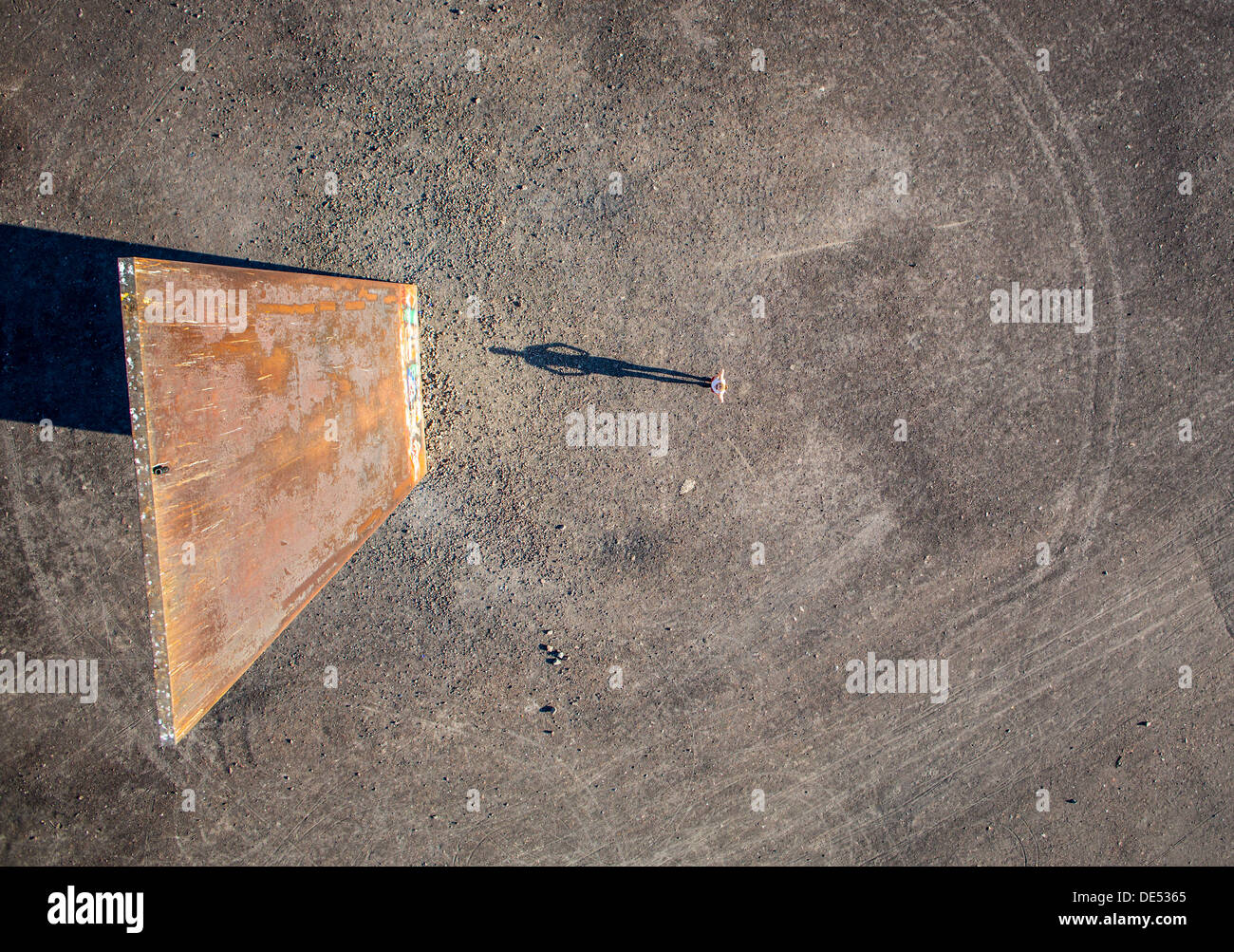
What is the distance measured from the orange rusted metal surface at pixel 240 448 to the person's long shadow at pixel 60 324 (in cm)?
182

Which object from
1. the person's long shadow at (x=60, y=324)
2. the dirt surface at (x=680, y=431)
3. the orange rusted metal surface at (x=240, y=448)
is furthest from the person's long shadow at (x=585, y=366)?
the person's long shadow at (x=60, y=324)

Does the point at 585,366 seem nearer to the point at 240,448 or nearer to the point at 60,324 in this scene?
the point at 240,448

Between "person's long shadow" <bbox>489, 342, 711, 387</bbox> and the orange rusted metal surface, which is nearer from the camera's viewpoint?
the orange rusted metal surface

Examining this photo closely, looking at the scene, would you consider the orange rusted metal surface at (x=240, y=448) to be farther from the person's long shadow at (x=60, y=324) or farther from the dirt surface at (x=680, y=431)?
the person's long shadow at (x=60, y=324)

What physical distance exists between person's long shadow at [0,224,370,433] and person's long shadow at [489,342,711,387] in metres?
2.11

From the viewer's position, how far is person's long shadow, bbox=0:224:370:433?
5.46 metres

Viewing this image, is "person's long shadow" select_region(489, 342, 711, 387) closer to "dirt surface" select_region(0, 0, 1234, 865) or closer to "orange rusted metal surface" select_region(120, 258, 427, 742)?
"dirt surface" select_region(0, 0, 1234, 865)

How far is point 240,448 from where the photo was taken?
3.55 meters

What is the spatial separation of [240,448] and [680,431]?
333 cm

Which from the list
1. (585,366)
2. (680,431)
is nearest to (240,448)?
(585,366)

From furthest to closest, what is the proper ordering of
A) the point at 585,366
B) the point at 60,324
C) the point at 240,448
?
the point at 585,366 → the point at 60,324 → the point at 240,448

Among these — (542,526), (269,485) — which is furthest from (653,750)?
(269,485)

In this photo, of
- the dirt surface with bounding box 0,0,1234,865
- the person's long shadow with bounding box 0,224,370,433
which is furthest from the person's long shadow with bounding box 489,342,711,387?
the person's long shadow with bounding box 0,224,370,433
